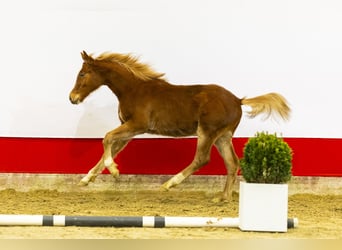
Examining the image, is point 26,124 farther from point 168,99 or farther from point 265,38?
point 265,38

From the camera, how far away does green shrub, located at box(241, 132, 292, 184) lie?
170 inches

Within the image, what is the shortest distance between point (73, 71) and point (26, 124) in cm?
67

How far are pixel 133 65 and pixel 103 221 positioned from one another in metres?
1.85

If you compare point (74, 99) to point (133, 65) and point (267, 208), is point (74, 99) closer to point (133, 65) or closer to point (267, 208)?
point (133, 65)

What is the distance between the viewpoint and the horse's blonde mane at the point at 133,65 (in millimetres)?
5719

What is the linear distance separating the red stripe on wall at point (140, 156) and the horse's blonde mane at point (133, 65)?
Answer: 2.24 feet

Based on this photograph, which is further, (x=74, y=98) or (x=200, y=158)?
(x=74, y=98)

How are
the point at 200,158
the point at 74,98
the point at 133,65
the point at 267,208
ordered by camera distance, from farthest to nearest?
the point at 133,65
the point at 74,98
the point at 200,158
the point at 267,208

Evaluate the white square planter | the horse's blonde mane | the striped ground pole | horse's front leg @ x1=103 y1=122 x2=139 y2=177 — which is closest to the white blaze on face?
horse's front leg @ x1=103 y1=122 x2=139 y2=177

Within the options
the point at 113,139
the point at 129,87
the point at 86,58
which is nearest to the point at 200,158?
the point at 113,139

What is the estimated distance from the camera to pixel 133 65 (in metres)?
5.76

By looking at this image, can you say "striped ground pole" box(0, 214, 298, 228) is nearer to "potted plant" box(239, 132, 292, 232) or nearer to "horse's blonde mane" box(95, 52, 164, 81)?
"potted plant" box(239, 132, 292, 232)

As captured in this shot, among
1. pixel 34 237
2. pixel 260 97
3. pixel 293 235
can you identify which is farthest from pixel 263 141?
pixel 34 237

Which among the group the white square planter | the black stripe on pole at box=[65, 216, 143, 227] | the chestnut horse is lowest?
the black stripe on pole at box=[65, 216, 143, 227]
